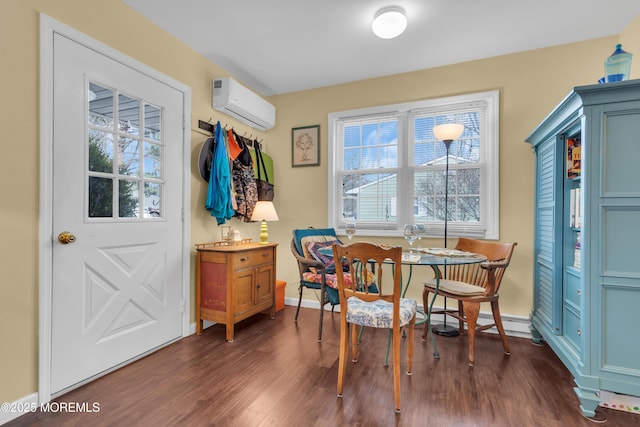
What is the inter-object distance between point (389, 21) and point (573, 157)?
5.47ft

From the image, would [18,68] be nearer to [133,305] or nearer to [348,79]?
[133,305]

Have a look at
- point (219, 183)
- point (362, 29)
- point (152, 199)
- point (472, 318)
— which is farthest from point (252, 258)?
point (362, 29)

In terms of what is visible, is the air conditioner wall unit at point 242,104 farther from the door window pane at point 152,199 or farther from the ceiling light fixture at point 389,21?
the ceiling light fixture at point 389,21

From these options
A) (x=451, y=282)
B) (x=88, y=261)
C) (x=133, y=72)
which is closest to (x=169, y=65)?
(x=133, y=72)

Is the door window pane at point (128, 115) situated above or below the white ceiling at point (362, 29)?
below

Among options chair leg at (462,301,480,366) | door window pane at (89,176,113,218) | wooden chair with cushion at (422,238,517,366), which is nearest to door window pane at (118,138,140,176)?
door window pane at (89,176,113,218)

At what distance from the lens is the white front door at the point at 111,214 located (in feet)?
6.23

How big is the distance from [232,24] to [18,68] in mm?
1469

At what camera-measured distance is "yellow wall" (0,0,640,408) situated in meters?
1.68

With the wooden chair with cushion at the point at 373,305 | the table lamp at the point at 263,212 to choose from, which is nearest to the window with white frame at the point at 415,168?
the table lamp at the point at 263,212

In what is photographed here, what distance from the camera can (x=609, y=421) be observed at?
5.52 feet

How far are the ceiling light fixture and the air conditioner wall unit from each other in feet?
4.87

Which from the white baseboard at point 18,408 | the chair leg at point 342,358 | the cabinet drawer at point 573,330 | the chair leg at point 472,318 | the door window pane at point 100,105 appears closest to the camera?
the white baseboard at point 18,408

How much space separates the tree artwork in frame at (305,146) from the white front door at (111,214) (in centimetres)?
143
